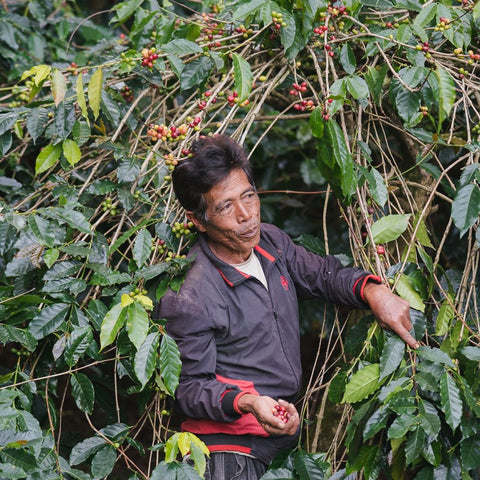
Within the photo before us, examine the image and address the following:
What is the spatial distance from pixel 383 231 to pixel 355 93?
1.41 ft

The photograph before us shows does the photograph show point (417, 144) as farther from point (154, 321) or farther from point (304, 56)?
point (154, 321)

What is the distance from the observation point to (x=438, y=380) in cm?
187

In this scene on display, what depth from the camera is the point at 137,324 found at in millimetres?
1911

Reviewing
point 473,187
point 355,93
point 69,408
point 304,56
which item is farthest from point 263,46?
point 69,408

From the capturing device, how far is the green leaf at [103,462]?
200 cm

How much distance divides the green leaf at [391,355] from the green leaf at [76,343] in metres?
0.85

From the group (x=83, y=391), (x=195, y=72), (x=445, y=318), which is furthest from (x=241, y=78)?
(x=83, y=391)

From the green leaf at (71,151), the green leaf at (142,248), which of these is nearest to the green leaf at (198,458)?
the green leaf at (142,248)

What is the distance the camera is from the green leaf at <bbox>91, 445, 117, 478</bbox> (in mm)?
1996

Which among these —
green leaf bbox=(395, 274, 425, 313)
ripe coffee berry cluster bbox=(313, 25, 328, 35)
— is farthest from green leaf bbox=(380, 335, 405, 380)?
ripe coffee berry cluster bbox=(313, 25, 328, 35)

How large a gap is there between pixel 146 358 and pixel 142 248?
37 centimetres

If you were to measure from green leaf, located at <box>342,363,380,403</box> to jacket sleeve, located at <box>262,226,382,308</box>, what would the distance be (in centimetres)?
24

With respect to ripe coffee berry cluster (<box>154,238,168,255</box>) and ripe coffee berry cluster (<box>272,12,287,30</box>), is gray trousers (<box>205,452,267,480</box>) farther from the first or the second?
ripe coffee berry cluster (<box>272,12,287,30</box>)

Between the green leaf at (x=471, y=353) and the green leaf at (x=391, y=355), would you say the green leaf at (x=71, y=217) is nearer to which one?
the green leaf at (x=391, y=355)
